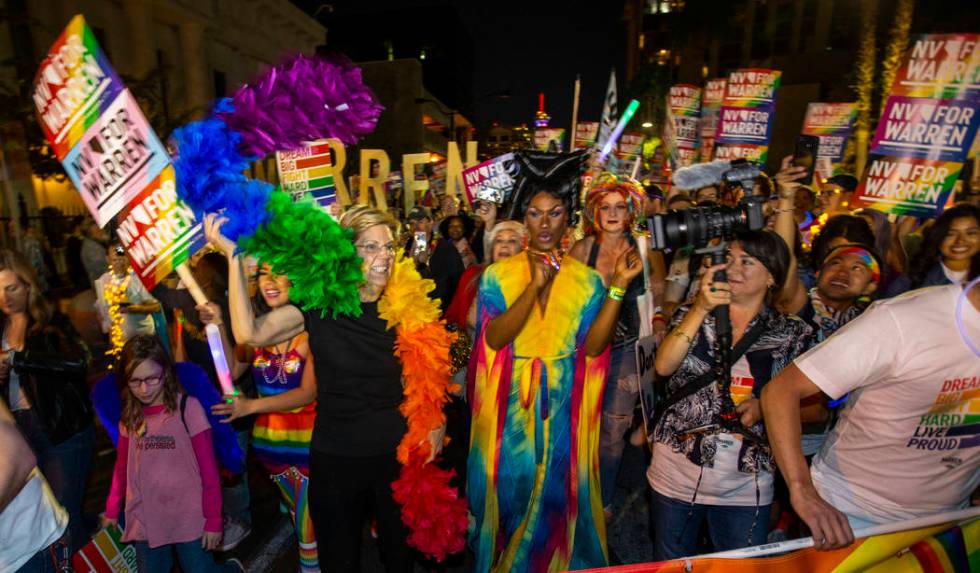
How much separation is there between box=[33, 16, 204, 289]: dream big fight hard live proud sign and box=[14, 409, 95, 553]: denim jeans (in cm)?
113

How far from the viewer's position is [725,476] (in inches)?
85.0

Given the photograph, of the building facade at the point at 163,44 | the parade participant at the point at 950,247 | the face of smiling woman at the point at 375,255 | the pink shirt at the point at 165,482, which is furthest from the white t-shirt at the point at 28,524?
the building facade at the point at 163,44

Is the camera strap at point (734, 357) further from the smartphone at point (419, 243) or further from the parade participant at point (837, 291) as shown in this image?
the smartphone at point (419, 243)

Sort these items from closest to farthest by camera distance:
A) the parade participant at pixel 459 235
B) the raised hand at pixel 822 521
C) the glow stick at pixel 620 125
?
the raised hand at pixel 822 521 → the glow stick at pixel 620 125 → the parade participant at pixel 459 235

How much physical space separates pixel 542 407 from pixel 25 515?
1.93 m

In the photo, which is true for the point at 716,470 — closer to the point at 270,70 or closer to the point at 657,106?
the point at 270,70

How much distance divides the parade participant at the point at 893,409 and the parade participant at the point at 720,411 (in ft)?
1.22

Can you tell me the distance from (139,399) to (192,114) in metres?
17.3

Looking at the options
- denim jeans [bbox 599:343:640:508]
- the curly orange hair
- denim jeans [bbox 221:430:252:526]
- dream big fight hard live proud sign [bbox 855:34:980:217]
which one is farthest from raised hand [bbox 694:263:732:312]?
dream big fight hard live proud sign [bbox 855:34:980:217]

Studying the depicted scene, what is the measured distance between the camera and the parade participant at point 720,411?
216 centimetres

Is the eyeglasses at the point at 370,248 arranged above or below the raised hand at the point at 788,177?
below

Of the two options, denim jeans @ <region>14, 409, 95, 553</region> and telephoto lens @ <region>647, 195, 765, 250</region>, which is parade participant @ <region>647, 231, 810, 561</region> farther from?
denim jeans @ <region>14, 409, 95, 553</region>

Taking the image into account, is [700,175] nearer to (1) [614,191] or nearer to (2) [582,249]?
(1) [614,191]

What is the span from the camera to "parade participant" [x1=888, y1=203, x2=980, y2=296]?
3.38 m
